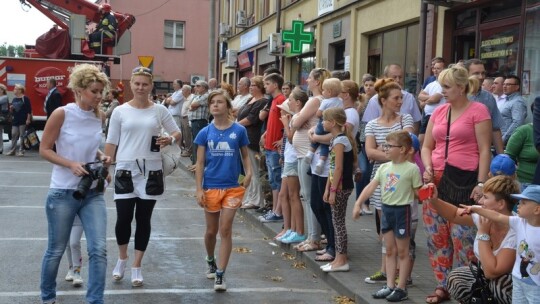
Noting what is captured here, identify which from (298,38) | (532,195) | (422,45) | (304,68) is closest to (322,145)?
(532,195)

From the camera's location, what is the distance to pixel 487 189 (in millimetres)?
4445

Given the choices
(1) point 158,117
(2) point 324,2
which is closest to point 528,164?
(1) point 158,117

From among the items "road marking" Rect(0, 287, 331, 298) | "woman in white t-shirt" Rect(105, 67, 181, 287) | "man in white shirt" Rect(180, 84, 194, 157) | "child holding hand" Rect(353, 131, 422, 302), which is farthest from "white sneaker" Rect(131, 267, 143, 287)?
"man in white shirt" Rect(180, 84, 194, 157)

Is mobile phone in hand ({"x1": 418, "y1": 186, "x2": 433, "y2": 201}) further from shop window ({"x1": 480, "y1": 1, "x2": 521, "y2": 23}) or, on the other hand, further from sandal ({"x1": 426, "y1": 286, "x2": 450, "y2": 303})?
shop window ({"x1": 480, "y1": 1, "x2": 521, "y2": 23})

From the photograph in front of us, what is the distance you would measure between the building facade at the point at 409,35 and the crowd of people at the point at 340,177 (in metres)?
2.14

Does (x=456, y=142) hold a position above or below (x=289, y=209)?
above

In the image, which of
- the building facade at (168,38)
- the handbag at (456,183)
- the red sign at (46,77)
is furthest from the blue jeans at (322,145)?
the building facade at (168,38)

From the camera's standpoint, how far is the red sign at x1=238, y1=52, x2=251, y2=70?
28.3 m

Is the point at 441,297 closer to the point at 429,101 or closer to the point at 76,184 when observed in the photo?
the point at 76,184

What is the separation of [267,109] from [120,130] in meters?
3.57

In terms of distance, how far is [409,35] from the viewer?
556 inches

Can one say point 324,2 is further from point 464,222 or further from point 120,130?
point 464,222

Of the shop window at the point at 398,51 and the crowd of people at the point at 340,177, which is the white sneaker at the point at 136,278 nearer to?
the crowd of people at the point at 340,177

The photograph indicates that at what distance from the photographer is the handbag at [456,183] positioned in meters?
5.29
